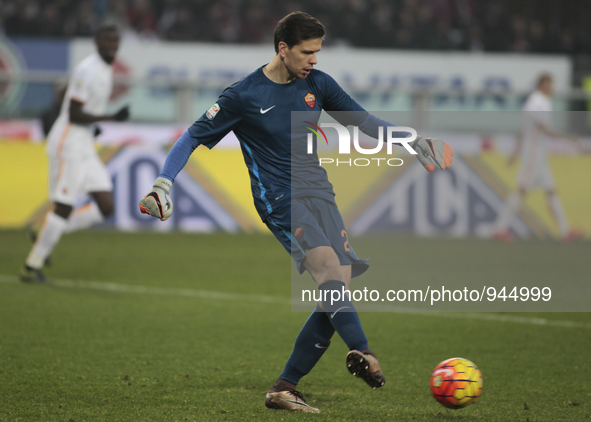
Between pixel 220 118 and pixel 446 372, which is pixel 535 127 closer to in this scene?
pixel 446 372

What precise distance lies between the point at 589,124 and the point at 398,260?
4.59 metres

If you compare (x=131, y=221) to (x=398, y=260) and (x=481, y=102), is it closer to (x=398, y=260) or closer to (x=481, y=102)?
(x=398, y=260)

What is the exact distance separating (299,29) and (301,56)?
0.39ft

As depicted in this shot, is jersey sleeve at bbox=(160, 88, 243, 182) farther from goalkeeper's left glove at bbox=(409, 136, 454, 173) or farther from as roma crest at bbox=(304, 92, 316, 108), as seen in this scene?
goalkeeper's left glove at bbox=(409, 136, 454, 173)

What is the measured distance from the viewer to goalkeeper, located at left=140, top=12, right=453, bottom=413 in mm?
3348

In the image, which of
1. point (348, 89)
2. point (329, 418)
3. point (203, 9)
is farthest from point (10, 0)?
point (329, 418)

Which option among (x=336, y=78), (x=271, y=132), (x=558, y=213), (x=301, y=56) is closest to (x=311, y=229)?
(x=271, y=132)

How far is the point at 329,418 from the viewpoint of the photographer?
3.35 meters

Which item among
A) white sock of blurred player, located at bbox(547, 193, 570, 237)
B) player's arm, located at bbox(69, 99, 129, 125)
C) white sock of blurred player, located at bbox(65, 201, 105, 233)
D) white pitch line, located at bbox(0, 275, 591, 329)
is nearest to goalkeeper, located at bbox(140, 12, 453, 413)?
white pitch line, located at bbox(0, 275, 591, 329)

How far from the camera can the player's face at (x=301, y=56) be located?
3334 millimetres

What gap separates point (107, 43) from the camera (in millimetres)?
6918

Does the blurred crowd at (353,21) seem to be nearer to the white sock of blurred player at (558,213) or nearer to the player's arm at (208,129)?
the white sock of blurred player at (558,213)

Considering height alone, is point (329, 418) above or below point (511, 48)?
below

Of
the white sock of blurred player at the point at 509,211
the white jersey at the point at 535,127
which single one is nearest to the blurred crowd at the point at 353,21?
the white jersey at the point at 535,127
